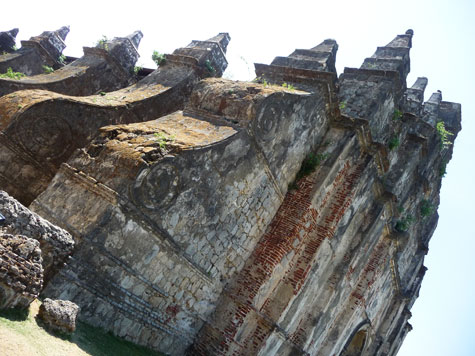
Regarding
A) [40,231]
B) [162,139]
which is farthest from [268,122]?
[40,231]

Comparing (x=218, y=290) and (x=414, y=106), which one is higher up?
(x=414, y=106)

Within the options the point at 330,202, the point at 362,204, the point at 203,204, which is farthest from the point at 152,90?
the point at 362,204

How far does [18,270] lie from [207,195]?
10.7 feet

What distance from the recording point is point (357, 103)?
414 inches

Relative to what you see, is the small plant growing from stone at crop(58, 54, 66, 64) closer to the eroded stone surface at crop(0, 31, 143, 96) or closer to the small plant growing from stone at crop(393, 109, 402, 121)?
the eroded stone surface at crop(0, 31, 143, 96)

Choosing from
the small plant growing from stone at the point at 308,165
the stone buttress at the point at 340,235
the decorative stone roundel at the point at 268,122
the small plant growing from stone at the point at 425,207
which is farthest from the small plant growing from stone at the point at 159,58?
the small plant growing from stone at the point at 425,207

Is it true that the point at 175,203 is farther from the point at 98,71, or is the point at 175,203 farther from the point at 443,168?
the point at 443,168

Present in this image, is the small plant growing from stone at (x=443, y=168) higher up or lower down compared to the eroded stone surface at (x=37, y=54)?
higher up

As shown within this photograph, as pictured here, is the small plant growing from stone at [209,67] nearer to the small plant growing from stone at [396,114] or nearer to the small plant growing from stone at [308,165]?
the small plant growing from stone at [308,165]

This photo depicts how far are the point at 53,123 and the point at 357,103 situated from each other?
751cm

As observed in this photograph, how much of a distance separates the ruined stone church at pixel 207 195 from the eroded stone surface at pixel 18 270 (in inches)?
0.6

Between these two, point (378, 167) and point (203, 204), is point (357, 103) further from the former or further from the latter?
point (203, 204)

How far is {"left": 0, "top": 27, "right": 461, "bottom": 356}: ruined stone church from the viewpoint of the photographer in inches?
218

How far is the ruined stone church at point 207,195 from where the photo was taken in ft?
18.2
